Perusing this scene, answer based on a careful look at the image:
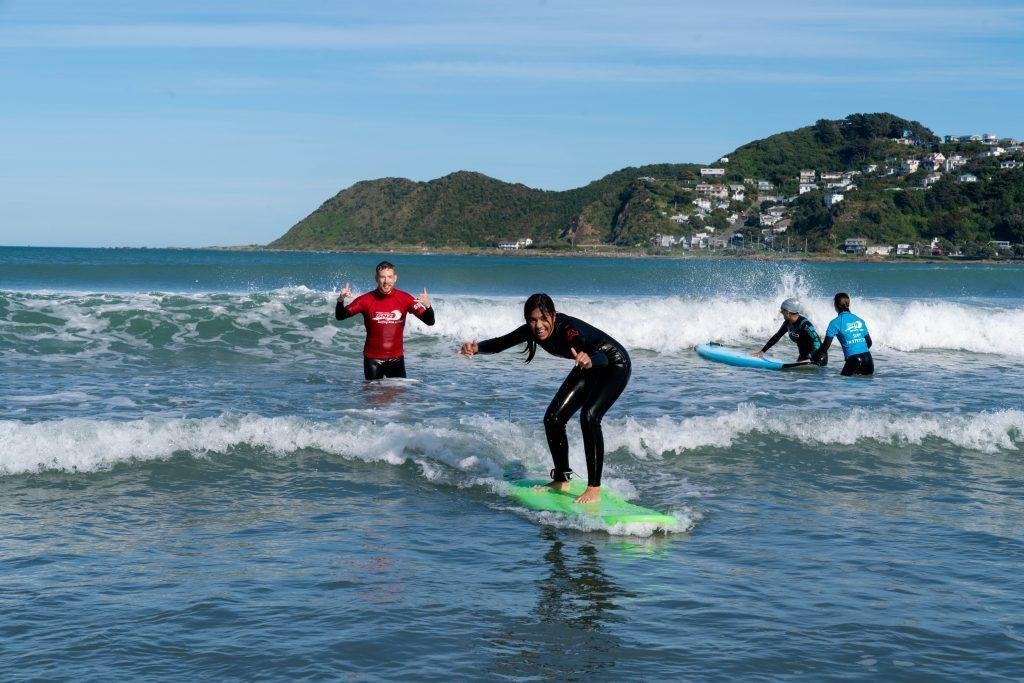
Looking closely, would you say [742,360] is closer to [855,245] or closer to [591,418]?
[591,418]

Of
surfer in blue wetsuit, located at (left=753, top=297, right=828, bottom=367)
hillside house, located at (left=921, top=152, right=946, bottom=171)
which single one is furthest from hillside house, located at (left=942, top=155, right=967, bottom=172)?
surfer in blue wetsuit, located at (left=753, top=297, right=828, bottom=367)

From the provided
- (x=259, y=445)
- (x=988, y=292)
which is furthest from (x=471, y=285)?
(x=259, y=445)

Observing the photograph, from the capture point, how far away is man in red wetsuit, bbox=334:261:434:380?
12180 millimetres

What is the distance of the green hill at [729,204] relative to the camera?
116500 mm

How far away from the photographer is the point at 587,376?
7984 millimetres

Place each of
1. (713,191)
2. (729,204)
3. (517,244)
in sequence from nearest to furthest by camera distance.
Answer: (729,204) → (713,191) → (517,244)

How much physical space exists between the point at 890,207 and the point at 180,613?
12393cm

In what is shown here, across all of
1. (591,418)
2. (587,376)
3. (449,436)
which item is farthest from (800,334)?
(591,418)

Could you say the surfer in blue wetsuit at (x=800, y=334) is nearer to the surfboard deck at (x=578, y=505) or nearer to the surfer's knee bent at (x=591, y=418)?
the surfboard deck at (x=578, y=505)

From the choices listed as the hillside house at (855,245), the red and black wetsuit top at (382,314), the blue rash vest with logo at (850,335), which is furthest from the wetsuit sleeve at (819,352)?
the hillside house at (855,245)

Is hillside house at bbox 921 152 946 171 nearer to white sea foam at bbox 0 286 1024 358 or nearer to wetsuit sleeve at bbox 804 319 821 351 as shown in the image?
white sea foam at bbox 0 286 1024 358

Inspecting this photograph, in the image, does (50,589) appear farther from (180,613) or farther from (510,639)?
(510,639)

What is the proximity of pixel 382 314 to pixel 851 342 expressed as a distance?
734 cm

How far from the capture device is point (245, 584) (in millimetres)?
5875
